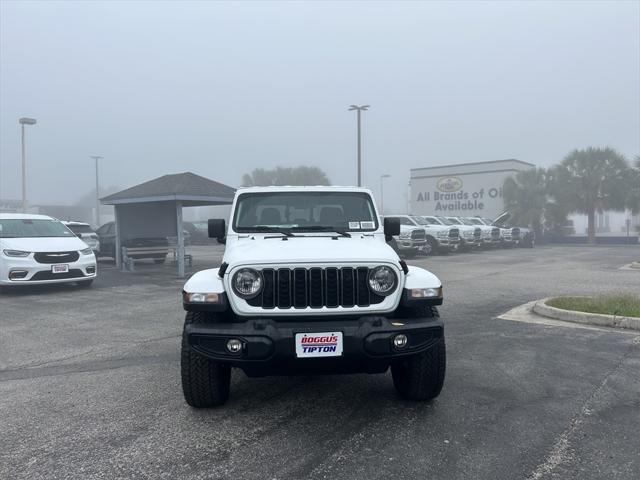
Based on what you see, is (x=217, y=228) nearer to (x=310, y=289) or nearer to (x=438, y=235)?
(x=310, y=289)

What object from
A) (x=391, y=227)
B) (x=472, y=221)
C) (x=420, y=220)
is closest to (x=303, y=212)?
(x=391, y=227)

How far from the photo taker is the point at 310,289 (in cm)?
376

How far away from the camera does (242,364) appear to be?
11.7 ft

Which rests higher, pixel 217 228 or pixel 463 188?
pixel 463 188

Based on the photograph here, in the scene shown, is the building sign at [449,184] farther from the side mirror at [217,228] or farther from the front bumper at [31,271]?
the side mirror at [217,228]

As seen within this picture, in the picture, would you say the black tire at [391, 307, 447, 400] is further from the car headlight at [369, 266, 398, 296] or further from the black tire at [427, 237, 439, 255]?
the black tire at [427, 237, 439, 255]

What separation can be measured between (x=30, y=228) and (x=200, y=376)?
30.9ft

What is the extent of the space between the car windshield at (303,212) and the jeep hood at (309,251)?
11.6 inches

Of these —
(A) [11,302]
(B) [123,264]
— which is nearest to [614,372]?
(A) [11,302]

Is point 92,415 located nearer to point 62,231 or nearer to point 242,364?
point 242,364

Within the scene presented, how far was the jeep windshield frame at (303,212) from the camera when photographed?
512 centimetres

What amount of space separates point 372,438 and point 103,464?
5.86 feet

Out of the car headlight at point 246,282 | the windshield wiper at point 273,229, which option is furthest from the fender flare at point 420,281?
the windshield wiper at point 273,229

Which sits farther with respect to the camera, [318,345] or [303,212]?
[303,212]
